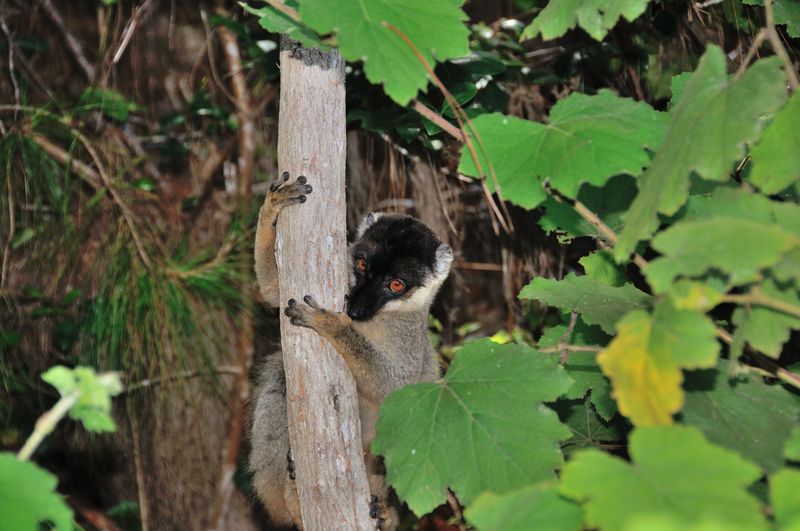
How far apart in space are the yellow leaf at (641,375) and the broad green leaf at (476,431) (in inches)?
23.1

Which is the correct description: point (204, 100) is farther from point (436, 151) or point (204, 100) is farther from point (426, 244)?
point (426, 244)

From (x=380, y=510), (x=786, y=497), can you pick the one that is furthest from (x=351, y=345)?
(x=786, y=497)

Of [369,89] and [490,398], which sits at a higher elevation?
[369,89]

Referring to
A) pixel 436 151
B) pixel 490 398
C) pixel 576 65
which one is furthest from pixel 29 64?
pixel 490 398

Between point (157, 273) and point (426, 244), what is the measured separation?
180cm

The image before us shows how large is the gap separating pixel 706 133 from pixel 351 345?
2.02 metres

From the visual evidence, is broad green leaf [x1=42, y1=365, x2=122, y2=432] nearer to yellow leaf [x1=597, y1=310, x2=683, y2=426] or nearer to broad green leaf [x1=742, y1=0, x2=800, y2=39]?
yellow leaf [x1=597, y1=310, x2=683, y2=426]

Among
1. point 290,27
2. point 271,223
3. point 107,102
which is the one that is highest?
point 107,102

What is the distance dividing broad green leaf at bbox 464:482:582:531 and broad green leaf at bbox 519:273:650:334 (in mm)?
793

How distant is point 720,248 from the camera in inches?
72.6

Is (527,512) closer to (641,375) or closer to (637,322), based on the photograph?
(641,375)

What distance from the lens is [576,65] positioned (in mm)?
5520

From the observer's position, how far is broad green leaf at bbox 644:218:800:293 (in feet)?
5.84

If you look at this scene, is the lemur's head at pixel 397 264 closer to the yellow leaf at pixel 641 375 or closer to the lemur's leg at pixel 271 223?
the lemur's leg at pixel 271 223
